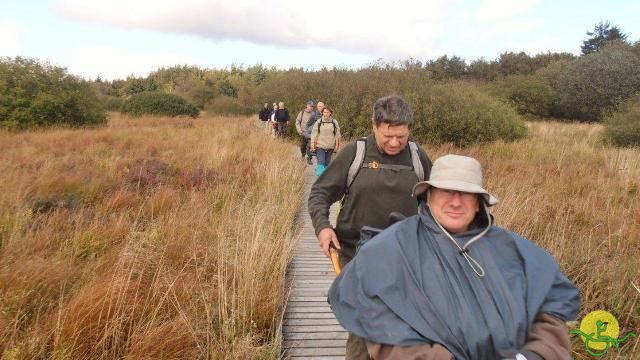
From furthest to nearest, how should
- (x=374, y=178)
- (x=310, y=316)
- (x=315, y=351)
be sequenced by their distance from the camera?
1. (x=310, y=316)
2. (x=315, y=351)
3. (x=374, y=178)

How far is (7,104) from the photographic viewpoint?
1917 centimetres

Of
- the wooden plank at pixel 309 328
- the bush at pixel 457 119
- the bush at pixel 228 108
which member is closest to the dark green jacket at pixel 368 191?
the wooden plank at pixel 309 328

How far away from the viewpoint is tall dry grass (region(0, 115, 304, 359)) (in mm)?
2912

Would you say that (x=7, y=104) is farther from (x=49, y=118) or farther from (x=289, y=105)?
(x=289, y=105)

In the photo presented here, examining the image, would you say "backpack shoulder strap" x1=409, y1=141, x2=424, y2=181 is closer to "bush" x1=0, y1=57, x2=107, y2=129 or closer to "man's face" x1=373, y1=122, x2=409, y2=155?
"man's face" x1=373, y1=122, x2=409, y2=155

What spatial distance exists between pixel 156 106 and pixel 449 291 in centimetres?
3829

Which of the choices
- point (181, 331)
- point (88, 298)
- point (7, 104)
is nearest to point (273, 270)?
point (181, 331)

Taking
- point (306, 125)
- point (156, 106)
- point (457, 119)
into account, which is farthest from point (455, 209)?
point (156, 106)

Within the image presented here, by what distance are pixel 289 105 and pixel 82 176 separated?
57.3 ft

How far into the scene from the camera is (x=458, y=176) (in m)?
1.96

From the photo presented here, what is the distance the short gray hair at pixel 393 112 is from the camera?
8.88 ft

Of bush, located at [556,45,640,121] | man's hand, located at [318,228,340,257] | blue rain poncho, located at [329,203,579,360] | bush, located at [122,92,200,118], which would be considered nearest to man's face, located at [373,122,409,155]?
man's hand, located at [318,228,340,257]

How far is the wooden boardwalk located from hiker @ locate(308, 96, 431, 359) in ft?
3.30

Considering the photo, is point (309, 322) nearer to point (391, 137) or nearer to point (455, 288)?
point (391, 137)
